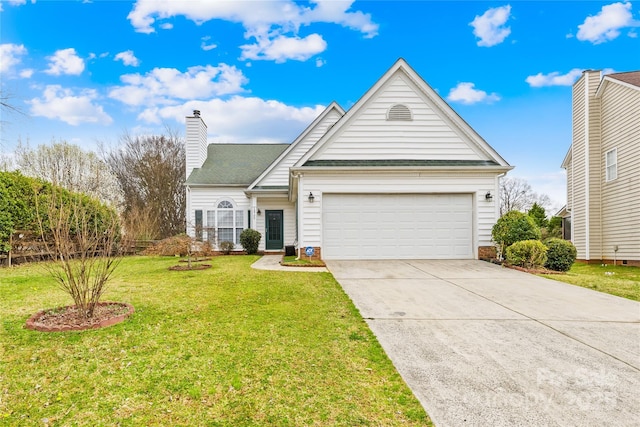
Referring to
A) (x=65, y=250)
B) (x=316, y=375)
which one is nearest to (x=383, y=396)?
(x=316, y=375)

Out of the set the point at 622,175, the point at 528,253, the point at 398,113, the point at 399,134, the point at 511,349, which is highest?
the point at 398,113

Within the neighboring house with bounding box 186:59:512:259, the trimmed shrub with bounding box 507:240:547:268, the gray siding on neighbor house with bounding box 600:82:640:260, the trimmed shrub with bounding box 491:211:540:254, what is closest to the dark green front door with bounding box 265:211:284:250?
the neighboring house with bounding box 186:59:512:259

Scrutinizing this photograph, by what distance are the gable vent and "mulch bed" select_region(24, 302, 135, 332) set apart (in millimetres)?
10576

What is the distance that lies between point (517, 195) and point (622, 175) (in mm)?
28231

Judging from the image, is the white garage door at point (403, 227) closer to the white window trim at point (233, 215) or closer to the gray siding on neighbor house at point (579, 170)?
the gray siding on neighbor house at point (579, 170)

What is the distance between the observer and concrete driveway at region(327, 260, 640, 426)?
111 inches

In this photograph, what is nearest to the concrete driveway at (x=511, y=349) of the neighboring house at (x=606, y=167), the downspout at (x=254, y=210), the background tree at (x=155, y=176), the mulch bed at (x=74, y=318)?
the mulch bed at (x=74, y=318)

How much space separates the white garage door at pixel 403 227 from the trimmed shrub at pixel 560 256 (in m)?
2.53

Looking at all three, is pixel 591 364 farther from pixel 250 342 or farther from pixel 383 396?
pixel 250 342

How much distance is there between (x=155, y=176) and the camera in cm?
2630

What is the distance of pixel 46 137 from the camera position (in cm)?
2039

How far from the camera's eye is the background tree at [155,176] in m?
26.2

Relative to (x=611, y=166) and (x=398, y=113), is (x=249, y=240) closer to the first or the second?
(x=398, y=113)

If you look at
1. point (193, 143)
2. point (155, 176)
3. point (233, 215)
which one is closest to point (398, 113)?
point (233, 215)
